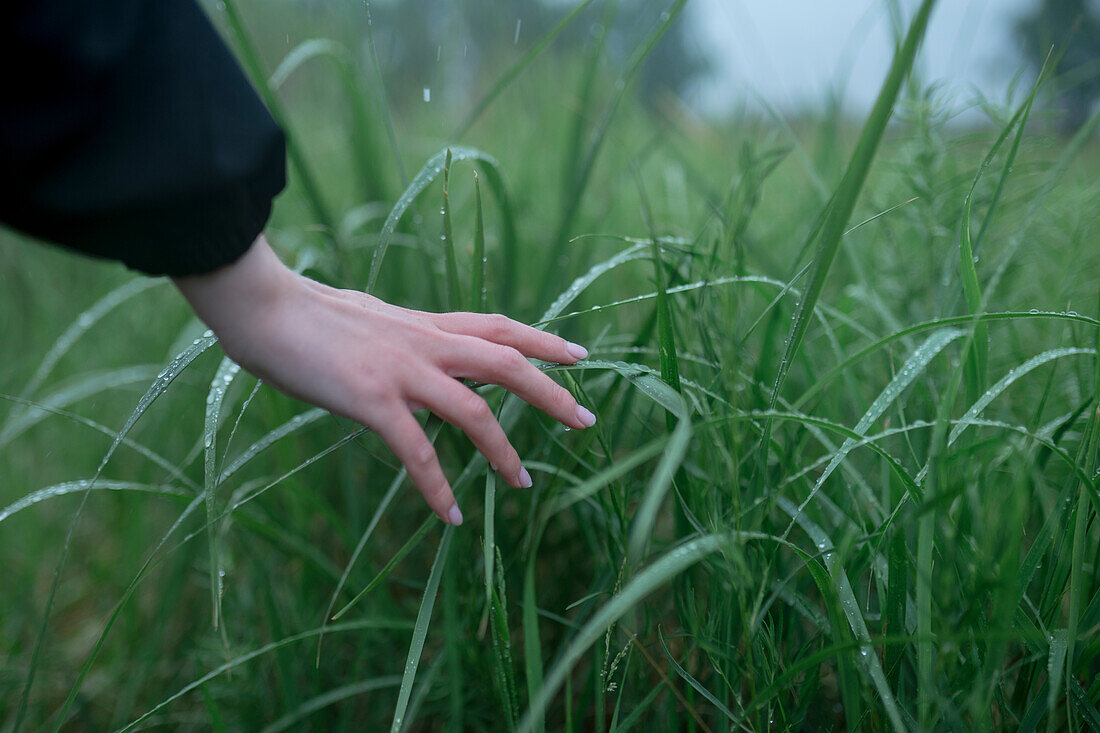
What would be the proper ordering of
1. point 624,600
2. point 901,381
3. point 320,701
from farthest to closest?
point 320,701 < point 901,381 < point 624,600

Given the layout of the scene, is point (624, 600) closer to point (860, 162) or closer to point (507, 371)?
point (507, 371)

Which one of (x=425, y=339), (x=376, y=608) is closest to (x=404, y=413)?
(x=425, y=339)

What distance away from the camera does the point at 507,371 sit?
1.92 feet

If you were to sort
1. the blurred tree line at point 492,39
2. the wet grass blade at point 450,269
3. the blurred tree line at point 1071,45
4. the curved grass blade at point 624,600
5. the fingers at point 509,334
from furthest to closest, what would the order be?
the blurred tree line at point 492,39
the blurred tree line at point 1071,45
the wet grass blade at point 450,269
the fingers at point 509,334
the curved grass blade at point 624,600

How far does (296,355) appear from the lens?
538 millimetres

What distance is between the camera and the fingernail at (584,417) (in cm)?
62

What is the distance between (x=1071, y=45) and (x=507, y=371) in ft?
5.13

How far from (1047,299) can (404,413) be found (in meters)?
1.17

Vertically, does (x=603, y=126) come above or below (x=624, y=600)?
above

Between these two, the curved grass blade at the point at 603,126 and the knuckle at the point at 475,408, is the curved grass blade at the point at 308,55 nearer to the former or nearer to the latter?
the curved grass blade at the point at 603,126

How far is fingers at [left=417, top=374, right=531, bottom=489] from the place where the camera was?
1.84 feet

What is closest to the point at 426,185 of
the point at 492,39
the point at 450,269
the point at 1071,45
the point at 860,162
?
the point at 450,269

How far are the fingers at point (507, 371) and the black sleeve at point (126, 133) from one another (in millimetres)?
199

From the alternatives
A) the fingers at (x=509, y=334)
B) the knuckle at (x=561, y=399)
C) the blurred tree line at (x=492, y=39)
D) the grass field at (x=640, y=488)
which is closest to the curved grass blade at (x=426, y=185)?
the grass field at (x=640, y=488)
